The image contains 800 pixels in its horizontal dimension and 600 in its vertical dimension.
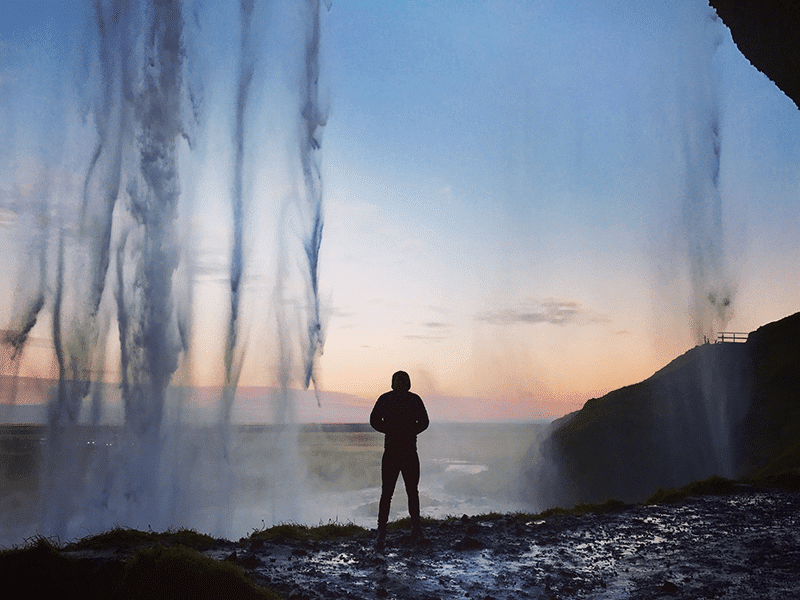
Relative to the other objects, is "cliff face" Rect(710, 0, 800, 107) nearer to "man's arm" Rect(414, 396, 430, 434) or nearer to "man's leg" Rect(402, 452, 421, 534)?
"man's arm" Rect(414, 396, 430, 434)

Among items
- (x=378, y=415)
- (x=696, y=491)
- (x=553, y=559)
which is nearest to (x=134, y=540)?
(x=378, y=415)

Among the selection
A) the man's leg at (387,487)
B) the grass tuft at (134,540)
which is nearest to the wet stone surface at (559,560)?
the man's leg at (387,487)

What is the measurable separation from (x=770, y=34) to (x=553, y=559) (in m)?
15.9

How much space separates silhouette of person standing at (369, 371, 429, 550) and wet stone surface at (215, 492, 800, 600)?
28.6 inches

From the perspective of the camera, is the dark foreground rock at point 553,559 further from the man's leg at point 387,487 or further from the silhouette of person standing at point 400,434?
the silhouette of person standing at point 400,434

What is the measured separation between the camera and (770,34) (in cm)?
1395

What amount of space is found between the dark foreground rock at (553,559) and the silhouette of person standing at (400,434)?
727mm

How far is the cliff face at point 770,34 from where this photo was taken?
42.9ft

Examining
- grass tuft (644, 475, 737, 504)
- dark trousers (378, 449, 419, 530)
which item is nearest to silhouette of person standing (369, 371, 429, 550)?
dark trousers (378, 449, 419, 530)

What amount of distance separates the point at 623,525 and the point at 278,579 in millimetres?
7091

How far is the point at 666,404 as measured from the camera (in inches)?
1756

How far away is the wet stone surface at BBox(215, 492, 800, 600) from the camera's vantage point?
587cm

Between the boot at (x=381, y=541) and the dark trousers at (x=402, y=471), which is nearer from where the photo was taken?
the boot at (x=381, y=541)

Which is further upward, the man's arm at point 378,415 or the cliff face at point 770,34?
the cliff face at point 770,34
